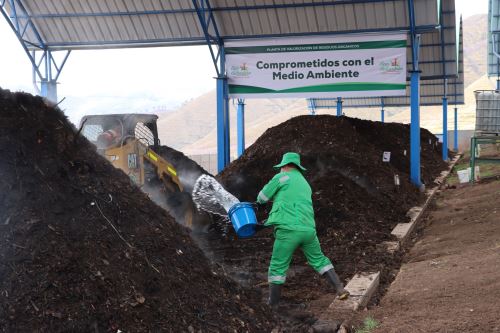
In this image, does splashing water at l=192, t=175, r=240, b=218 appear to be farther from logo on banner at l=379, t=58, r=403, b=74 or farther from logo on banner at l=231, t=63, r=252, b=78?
logo on banner at l=379, t=58, r=403, b=74

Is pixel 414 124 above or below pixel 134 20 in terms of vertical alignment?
below

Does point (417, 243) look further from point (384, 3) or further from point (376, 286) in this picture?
point (384, 3)

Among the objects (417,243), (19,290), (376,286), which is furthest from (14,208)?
(417,243)

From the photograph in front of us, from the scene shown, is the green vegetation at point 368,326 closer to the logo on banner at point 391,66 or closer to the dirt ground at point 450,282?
the dirt ground at point 450,282

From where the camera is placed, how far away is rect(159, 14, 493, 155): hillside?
90875 mm

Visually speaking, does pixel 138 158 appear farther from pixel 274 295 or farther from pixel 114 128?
pixel 274 295

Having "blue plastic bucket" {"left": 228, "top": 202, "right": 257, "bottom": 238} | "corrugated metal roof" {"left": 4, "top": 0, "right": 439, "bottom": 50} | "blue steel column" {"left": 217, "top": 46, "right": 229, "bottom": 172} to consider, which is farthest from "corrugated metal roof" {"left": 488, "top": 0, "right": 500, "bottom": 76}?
"blue plastic bucket" {"left": 228, "top": 202, "right": 257, "bottom": 238}

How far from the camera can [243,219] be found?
7.39 meters

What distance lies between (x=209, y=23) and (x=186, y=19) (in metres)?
0.75

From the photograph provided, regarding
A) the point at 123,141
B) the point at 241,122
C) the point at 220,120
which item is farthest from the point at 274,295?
the point at 241,122

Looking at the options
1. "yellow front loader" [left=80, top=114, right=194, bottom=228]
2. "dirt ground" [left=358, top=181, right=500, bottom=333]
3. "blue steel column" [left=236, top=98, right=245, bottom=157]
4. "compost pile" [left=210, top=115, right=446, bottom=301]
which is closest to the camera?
"dirt ground" [left=358, top=181, right=500, bottom=333]

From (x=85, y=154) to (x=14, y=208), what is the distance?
3.92 feet

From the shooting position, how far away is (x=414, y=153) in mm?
16234

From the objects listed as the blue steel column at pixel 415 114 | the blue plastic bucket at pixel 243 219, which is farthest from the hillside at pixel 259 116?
the blue plastic bucket at pixel 243 219
